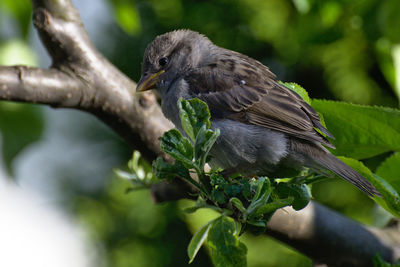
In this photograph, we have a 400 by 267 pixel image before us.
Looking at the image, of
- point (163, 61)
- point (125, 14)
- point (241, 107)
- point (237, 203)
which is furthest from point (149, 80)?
point (237, 203)

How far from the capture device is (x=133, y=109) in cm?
271

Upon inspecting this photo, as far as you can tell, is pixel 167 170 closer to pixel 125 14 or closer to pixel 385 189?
pixel 385 189

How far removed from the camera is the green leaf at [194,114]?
147cm

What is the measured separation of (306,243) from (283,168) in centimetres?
63

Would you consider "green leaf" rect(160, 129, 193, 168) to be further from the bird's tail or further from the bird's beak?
the bird's beak

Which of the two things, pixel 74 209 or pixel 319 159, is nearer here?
pixel 319 159

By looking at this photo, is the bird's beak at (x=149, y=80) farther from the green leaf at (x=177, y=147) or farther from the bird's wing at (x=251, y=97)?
the green leaf at (x=177, y=147)

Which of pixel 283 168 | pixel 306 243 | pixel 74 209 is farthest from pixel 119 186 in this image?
pixel 283 168

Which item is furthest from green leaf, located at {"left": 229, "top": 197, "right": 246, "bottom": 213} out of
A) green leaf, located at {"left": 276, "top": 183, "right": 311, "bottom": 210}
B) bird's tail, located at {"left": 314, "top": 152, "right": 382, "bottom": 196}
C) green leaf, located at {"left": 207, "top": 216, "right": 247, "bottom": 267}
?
bird's tail, located at {"left": 314, "top": 152, "right": 382, "bottom": 196}

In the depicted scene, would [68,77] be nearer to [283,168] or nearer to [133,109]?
[133,109]

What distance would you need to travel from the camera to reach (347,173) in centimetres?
205

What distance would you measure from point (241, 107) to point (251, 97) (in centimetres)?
9

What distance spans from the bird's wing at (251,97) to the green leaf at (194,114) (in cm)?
104

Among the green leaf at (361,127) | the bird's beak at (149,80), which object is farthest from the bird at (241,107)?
the green leaf at (361,127)
